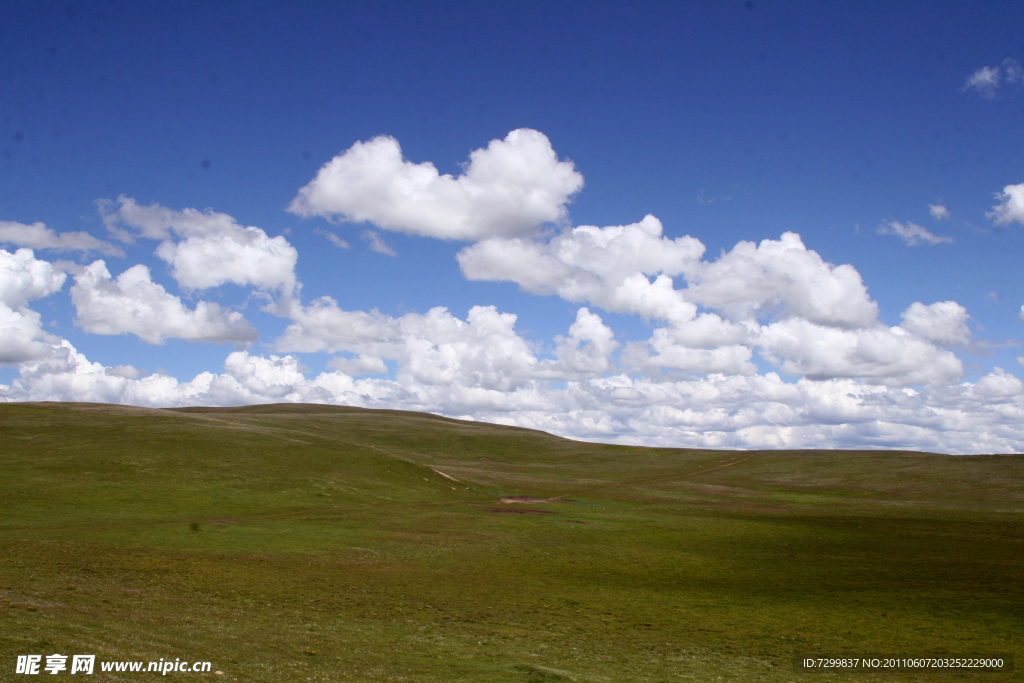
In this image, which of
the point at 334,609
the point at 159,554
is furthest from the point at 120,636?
the point at 159,554

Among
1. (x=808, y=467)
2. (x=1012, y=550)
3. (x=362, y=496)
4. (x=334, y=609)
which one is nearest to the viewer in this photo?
(x=334, y=609)

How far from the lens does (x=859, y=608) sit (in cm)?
2986

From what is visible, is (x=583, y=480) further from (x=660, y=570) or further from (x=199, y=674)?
(x=199, y=674)

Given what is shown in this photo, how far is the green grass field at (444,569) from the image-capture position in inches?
794

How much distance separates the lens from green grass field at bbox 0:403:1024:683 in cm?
2016

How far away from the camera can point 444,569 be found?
3566 cm

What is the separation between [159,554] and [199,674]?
21.3 meters
